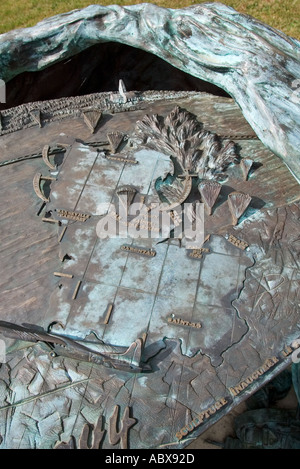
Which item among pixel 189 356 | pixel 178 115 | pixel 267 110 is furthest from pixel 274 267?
pixel 178 115

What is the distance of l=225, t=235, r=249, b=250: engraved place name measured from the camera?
339cm

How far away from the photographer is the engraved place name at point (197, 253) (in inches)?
132

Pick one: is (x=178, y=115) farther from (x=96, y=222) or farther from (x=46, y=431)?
(x=46, y=431)

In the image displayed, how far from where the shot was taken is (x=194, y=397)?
2877 millimetres

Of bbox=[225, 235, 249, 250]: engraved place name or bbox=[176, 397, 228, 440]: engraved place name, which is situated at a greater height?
bbox=[225, 235, 249, 250]: engraved place name

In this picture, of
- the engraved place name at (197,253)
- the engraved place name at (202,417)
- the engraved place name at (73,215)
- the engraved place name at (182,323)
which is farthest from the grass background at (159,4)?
the engraved place name at (202,417)

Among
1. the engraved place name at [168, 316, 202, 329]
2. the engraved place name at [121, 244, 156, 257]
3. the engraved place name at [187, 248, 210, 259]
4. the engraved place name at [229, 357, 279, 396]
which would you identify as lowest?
the engraved place name at [229, 357, 279, 396]

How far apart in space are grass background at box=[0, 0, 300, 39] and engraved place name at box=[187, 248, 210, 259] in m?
4.37

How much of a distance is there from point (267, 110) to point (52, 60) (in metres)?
1.96

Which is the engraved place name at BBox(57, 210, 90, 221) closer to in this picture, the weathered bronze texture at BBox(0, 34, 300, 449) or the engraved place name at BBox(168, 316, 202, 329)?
the weathered bronze texture at BBox(0, 34, 300, 449)

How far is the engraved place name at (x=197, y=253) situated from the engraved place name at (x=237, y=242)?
7.5 inches

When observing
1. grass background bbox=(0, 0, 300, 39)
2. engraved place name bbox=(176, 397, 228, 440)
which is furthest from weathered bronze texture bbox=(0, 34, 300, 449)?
grass background bbox=(0, 0, 300, 39)

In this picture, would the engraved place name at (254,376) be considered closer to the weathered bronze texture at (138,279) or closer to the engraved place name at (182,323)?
the weathered bronze texture at (138,279)

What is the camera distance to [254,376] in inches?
115
